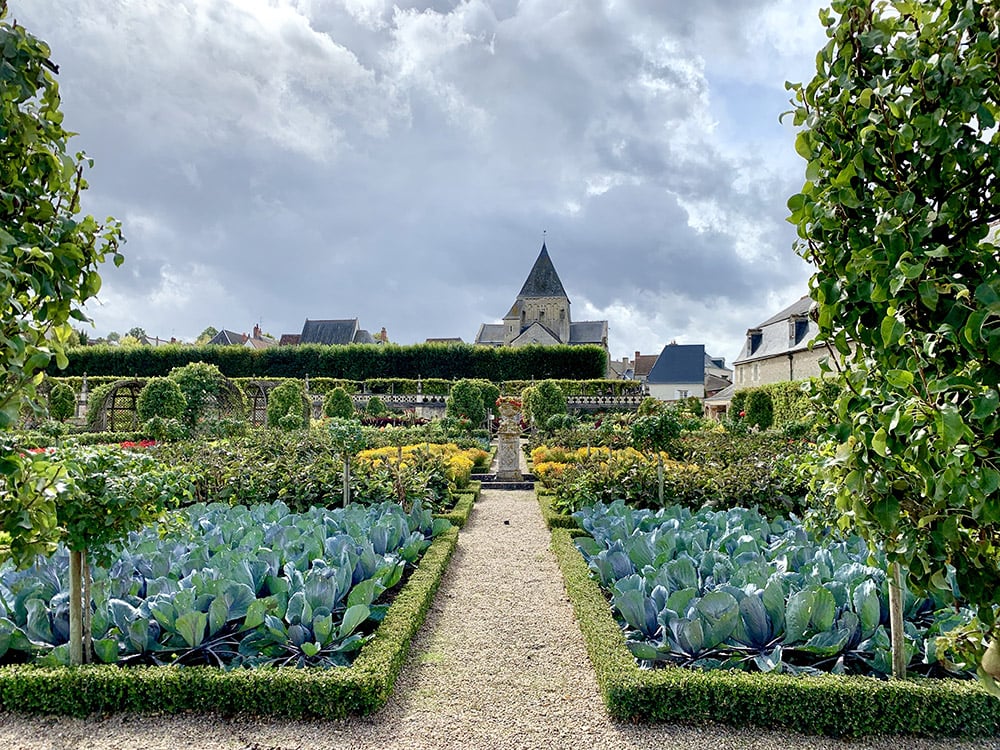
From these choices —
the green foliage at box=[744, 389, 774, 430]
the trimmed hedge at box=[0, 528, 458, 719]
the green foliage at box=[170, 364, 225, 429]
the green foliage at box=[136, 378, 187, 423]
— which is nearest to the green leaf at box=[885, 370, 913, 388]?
the trimmed hedge at box=[0, 528, 458, 719]

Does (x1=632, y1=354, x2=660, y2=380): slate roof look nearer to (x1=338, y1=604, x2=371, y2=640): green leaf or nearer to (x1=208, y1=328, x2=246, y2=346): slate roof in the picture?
(x1=208, y1=328, x2=246, y2=346): slate roof

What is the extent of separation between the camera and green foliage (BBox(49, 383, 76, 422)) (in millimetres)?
19375

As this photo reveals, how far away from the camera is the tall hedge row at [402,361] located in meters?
31.1

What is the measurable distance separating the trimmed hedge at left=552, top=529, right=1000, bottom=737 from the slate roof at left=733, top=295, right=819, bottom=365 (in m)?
23.2

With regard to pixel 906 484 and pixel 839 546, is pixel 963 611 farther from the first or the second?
pixel 906 484

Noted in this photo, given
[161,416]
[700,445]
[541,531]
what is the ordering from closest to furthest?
[541,531] < [700,445] < [161,416]

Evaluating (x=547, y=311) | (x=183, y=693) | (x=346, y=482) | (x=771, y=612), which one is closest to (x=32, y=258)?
(x=183, y=693)

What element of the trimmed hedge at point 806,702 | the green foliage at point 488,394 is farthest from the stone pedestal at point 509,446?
the green foliage at point 488,394

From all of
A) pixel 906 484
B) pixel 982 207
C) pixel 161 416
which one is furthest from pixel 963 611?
pixel 161 416

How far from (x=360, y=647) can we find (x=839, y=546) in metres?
3.53

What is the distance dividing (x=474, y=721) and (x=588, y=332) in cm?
5349

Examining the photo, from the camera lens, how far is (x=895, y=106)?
1412 mm

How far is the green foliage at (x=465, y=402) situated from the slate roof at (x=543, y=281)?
1338 inches

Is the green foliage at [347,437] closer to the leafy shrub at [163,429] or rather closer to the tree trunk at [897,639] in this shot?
the tree trunk at [897,639]
